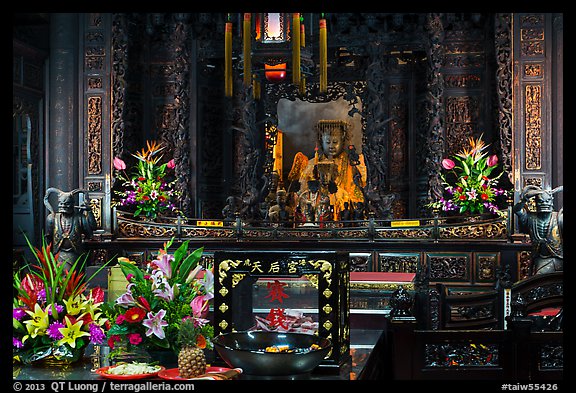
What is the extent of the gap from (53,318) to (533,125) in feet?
22.9

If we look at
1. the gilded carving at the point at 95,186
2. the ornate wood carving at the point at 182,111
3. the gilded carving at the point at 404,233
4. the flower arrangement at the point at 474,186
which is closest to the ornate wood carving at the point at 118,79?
the gilded carving at the point at 95,186

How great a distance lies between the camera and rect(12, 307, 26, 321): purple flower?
116 inches

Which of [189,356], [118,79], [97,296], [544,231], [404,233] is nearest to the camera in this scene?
[189,356]

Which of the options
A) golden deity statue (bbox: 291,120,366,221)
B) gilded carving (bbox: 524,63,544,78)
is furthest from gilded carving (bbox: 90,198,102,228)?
gilded carving (bbox: 524,63,544,78)

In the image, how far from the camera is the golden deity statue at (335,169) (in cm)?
1022

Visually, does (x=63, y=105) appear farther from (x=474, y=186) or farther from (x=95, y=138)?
(x=474, y=186)

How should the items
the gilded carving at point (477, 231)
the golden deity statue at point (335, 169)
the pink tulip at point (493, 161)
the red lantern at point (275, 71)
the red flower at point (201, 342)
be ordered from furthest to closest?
the golden deity statue at point (335, 169) < the pink tulip at point (493, 161) < the gilded carving at point (477, 231) < the red lantern at point (275, 71) < the red flower at point (201, 342)

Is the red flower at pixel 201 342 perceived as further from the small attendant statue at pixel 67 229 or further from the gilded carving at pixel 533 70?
the gilded carving at pixel 533 70

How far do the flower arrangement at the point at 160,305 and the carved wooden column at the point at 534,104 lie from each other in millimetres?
6450

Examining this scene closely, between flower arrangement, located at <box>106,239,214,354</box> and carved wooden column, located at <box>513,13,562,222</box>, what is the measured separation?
645 cm

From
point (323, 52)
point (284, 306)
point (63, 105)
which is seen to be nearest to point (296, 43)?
point (323, 52)

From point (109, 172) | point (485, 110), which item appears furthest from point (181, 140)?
point (485, 110)

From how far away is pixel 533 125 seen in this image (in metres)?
8.87

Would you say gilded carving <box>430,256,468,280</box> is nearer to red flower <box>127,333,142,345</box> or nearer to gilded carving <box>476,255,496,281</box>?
gilded carving <box>476,255,496,281</box>
